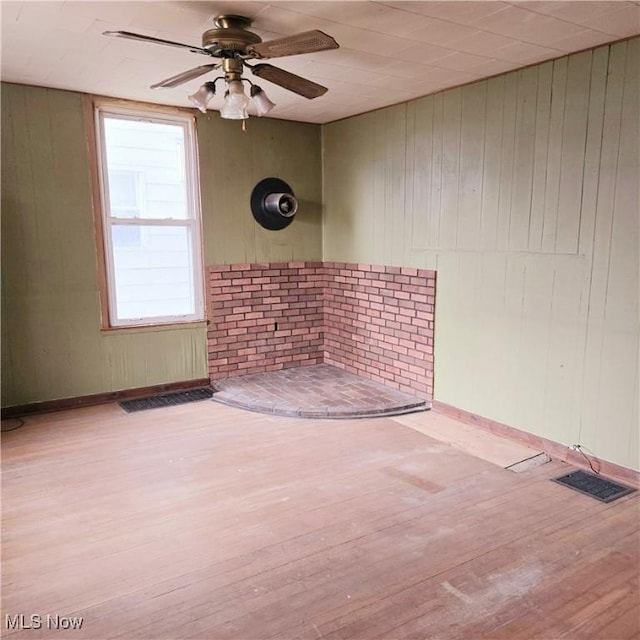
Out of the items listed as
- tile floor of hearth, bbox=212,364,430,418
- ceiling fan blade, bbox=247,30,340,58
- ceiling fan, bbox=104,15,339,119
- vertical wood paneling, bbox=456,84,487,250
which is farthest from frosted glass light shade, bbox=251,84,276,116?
tile floor of hearth, bbox=212,364,430,418

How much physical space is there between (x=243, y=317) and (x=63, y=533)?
3.00 metres

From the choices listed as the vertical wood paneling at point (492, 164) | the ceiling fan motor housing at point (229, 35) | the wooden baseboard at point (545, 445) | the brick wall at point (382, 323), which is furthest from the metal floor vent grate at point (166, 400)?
the ceiling fan motor housing at point (229, 35)

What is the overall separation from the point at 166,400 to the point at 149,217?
5.55ft

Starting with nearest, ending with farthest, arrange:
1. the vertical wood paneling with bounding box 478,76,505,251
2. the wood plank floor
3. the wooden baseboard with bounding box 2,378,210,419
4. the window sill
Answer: the wood plank floor
the vertical wood paneling with bounding box 478,76,505,251
the wooden baseboard with bounding box 2,378,210,419
the window sill

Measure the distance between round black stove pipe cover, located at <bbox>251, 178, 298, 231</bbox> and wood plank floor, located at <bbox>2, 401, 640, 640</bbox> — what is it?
2.43m

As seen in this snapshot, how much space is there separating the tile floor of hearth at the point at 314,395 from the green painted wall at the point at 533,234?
20.0 inches

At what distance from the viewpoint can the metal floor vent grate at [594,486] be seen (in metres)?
2.98

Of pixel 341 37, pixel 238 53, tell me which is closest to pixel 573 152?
pixel 341 37

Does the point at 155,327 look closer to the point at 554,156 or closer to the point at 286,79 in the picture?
the point at 286,79

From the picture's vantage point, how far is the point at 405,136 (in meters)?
4.57

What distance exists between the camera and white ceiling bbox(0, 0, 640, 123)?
2572 mm

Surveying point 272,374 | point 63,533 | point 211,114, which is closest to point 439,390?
point 272,374

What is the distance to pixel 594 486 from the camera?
10.1ft

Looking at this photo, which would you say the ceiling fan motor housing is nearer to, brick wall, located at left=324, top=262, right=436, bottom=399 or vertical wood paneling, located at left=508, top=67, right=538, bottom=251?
vertical wood paneling, located at left=508, top=67, right=538, bottom=251
